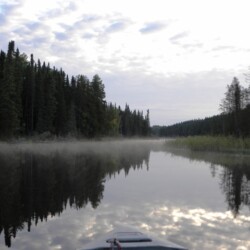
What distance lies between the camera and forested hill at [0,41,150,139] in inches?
2219

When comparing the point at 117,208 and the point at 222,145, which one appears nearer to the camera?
the point at 117,208

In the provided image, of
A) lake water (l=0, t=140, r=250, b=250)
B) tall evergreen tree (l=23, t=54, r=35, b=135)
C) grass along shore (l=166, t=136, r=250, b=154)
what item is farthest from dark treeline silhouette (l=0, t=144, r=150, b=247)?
tall evergreen tree (l=23, t=54, r=35, b=135)

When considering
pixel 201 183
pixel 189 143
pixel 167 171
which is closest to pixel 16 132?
pixel 189 143

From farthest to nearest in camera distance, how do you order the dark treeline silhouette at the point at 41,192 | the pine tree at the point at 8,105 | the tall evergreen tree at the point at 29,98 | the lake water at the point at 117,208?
1. the tall evergreen tree at the point at 29,98
2. the pine tree at the point at 8,105
3. the dark treeline silhouette at the point at 41,192
4. the lake water at the point at 117,208

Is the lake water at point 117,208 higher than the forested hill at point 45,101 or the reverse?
the reverse

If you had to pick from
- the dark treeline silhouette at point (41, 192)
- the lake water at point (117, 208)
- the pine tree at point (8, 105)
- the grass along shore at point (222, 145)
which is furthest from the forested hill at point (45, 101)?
the lake water at point (117, 208)

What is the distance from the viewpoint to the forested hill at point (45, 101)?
56375mm

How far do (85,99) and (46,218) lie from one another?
245 ft

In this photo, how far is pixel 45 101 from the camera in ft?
229

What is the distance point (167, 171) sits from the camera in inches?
938

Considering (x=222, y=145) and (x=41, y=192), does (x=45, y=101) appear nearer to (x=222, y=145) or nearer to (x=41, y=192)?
(x=222, y=145)

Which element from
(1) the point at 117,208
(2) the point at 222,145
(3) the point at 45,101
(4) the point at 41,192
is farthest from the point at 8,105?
(1) the point at 117,208

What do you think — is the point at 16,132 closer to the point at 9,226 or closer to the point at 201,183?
the point at 201,183

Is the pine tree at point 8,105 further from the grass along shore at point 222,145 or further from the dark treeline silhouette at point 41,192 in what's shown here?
the dark treeline silhouette at point 41,192
